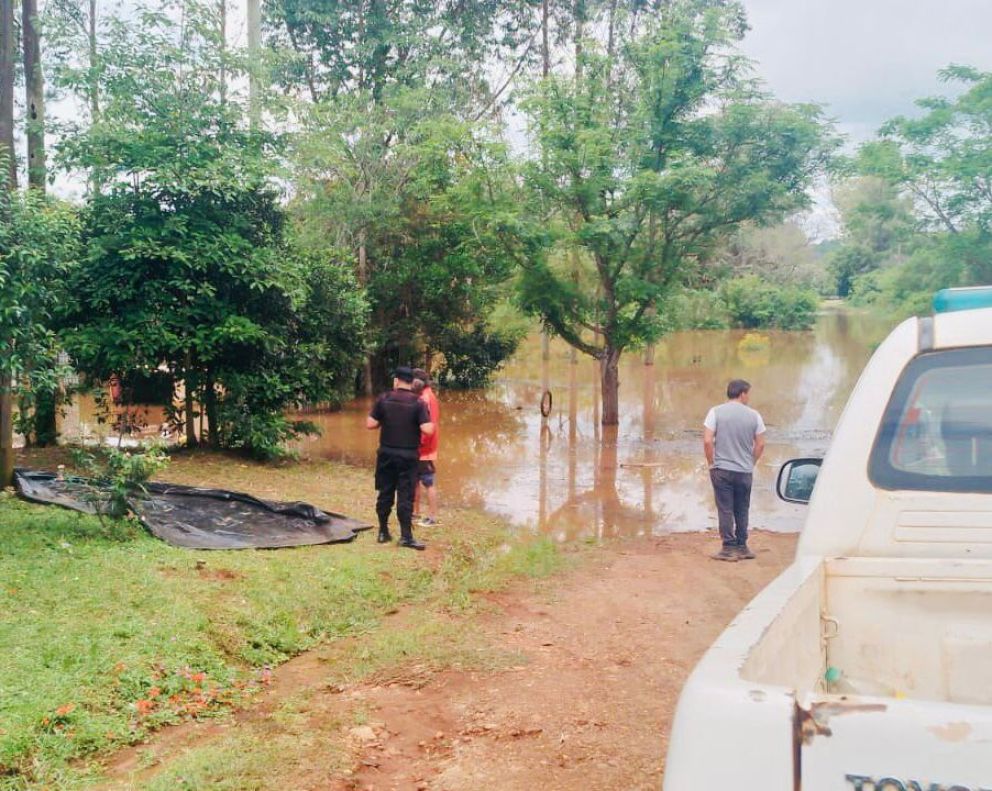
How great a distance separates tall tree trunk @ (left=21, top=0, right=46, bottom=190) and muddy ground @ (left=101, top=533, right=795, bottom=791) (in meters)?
9.50

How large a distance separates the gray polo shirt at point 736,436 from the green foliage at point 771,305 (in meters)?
48.9

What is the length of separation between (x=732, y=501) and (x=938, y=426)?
20.9 feet

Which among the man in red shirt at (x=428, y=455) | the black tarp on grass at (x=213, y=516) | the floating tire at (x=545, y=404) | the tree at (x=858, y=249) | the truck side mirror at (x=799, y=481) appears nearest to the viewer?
the truck side mirror at (x=799, y=481)

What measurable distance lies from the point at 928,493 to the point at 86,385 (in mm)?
12413

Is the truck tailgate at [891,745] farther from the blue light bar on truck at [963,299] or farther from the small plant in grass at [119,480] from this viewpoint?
the small plant in grass at [119,480]

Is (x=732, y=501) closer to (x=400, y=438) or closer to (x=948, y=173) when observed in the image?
(x=400, y=438)

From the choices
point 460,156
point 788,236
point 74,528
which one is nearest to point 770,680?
point 74,528

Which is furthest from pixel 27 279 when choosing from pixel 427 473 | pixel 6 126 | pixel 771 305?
pixel 771 305

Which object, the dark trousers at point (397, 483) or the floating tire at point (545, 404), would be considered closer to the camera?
the dark trousers at point (397, 483)

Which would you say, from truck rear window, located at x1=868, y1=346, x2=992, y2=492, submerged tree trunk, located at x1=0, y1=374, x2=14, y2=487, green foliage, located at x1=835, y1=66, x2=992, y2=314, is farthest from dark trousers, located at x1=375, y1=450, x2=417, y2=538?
green foliage, located at x1=835, y1=66, x2=992, y2=314

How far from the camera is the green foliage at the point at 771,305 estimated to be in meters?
57.4

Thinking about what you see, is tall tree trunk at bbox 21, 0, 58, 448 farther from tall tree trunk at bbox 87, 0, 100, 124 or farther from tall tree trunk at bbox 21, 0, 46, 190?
tall tree trunk at bbox 87, 0, 100, 124

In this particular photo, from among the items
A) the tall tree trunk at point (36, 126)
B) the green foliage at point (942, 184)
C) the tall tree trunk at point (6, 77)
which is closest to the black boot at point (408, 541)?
the tall tree trunk at point (6, 77)

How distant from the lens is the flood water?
13188 millimetres
